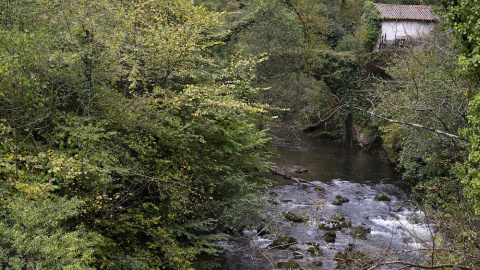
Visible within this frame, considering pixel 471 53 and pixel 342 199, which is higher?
pixel 471 53

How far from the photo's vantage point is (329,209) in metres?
15.0

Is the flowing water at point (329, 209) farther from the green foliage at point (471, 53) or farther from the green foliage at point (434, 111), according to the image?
the green foliage at point (471, 53)

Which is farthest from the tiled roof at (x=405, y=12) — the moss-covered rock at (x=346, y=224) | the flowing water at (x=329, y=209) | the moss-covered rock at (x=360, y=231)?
the moss-covered rock at (x=360, y=231)

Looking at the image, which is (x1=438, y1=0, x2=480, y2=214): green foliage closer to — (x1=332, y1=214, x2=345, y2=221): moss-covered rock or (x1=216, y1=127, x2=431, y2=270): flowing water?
(x1=216, y1=127, x2=431, y2=270): flowing water

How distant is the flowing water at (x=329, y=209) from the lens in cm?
1067

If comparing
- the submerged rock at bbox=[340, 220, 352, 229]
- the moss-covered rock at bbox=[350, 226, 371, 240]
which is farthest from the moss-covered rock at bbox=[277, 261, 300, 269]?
the submerged rock at bbox=[340, 220, 352, 229]

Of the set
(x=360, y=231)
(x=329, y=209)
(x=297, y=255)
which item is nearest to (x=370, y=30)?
(x=329, y=209)

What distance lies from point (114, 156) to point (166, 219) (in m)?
2.05

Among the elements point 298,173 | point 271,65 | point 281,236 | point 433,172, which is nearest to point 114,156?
point 281,236

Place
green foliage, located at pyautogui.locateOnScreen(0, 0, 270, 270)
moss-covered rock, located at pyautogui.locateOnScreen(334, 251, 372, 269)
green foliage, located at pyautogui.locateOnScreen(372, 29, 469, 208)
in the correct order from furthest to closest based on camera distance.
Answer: green foliage, located at pyautogui.locateOnScreen(372, 29, 469, 208)
moss-covered rock, located at pyautogui.locateOnScreen(334, 251, 372, 269)
green foliage, located at pyautogui.locateOnScreen(0, 0, 270, 270)

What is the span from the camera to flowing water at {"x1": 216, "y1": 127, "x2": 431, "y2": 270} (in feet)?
35.0

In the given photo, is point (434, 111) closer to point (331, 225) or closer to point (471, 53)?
point (471, 53)

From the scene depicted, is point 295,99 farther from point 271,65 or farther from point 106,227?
point 106,227

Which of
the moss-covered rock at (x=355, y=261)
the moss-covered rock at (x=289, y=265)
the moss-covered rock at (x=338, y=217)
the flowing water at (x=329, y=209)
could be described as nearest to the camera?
the moss-covered rock at (x=355, y=261)
